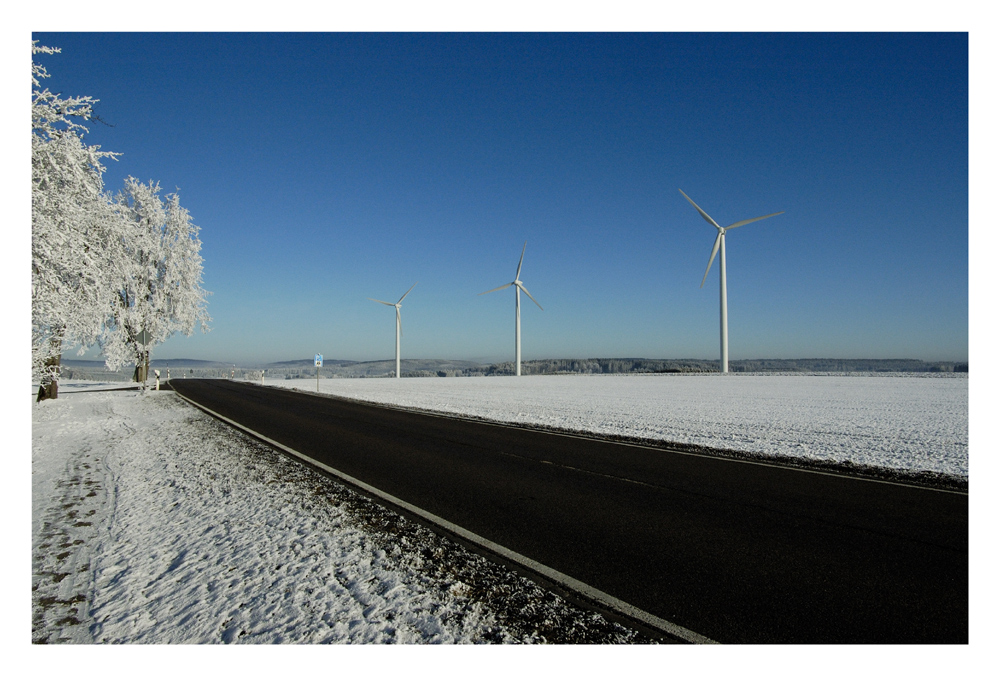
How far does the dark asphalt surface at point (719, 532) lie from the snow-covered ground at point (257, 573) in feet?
2.64

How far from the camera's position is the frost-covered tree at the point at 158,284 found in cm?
2984

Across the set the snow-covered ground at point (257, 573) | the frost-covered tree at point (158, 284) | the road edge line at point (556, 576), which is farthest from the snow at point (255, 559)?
the frost-covered tree at point (158, 284)

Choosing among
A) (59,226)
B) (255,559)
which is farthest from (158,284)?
(255,559)

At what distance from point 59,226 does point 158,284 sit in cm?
2869

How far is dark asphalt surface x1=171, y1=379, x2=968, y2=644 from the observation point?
378 cm

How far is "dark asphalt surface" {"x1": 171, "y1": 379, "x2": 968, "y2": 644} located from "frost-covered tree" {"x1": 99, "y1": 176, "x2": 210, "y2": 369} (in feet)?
88.8

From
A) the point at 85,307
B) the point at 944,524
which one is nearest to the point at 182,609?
the point at 944,524

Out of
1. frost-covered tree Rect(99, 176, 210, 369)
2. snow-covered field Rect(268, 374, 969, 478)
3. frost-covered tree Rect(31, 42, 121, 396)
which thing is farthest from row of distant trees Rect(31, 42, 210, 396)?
frost-covered tree Rect(99, 176, 210, 369)

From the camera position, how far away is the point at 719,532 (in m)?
5.54

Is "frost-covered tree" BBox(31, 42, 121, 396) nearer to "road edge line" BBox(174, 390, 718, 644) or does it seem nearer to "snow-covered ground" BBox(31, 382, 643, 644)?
"snow-covered ground" BBox(31, 382, 643, 644)

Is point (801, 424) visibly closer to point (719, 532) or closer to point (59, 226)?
point (719, 532)

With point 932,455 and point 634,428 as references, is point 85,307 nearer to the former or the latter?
point 634,428

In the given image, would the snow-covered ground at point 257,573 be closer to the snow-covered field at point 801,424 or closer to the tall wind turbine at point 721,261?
the snow-covered field at point 801,424

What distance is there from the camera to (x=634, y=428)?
1393 centimetres
